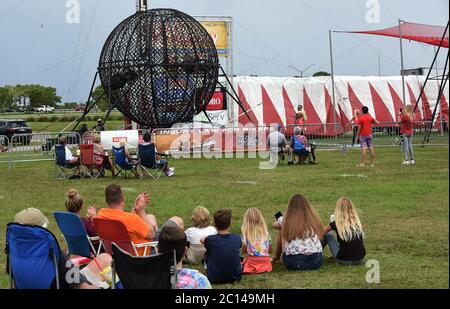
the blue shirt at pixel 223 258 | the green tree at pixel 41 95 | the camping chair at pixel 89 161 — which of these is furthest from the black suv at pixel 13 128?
the green tree at pixel 41 95

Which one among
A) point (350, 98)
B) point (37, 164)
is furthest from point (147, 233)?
point (350, 98)

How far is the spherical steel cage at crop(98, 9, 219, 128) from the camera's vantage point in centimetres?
2116

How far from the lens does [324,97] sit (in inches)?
1247

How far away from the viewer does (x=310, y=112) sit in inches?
1241

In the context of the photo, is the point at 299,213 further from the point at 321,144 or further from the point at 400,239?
the point at 321,144

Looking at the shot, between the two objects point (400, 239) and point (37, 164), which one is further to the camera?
point (37, 164)

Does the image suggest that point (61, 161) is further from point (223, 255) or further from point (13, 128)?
point (13, 128)

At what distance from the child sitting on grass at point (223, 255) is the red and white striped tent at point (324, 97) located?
72.3 feet

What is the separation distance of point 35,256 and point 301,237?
9.05ft

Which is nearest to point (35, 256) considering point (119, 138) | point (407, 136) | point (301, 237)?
point (301, 237)

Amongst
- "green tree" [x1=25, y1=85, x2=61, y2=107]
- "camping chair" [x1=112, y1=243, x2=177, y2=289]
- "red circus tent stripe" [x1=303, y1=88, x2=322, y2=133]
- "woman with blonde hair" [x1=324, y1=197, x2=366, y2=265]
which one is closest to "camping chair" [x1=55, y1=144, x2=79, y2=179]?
"woman with blonde hair" [x1=324, y1=197, x2=366, y2=265]

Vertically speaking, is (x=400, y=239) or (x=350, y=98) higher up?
(x=350, y=98)

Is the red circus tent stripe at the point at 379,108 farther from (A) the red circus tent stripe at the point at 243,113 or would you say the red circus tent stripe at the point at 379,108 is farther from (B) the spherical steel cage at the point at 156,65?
(B) the spherical steel cage at the point at 156,65
